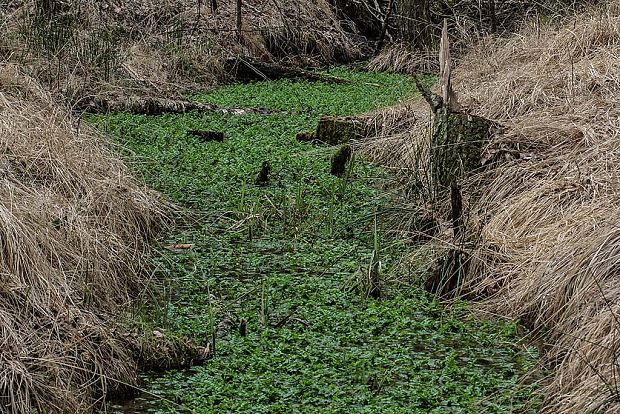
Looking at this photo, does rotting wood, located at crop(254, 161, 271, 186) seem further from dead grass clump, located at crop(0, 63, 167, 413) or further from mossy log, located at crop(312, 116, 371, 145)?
mossy log, located at crop(312, 116, 371, 145)

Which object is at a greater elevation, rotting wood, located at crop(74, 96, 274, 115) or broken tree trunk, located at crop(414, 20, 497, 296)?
broken tree trunk, located at crop(414, 20, 497, 296)

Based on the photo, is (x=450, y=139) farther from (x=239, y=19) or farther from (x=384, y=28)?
(x=384, y=28)

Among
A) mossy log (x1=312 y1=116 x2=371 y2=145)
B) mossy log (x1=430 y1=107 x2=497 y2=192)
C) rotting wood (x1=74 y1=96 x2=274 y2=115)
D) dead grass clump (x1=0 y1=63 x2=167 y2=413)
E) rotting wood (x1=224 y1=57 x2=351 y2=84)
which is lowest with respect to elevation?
rotting wood (x1=224 y1=57 x2=351 y2=84)

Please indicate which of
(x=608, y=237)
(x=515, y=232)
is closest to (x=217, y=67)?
(x=515, y=232)

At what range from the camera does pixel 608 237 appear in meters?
4.13

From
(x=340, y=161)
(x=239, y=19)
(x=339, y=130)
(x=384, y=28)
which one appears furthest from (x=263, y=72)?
(x=340, y=161)

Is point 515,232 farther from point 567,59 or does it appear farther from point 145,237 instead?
point 567,59

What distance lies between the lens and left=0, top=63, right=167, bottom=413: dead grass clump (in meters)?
3.48

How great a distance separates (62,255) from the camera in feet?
14.1

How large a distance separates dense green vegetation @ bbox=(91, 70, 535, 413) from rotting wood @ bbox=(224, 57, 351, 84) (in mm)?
3274

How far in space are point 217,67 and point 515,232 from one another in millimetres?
6400

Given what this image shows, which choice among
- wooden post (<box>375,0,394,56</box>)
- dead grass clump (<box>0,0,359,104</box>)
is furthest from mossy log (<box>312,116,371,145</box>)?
wooden post (<box>375,0,394,56</box>)

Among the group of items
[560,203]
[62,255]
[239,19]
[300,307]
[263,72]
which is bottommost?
[263,72]

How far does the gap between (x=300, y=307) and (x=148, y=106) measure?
14.9 feet
